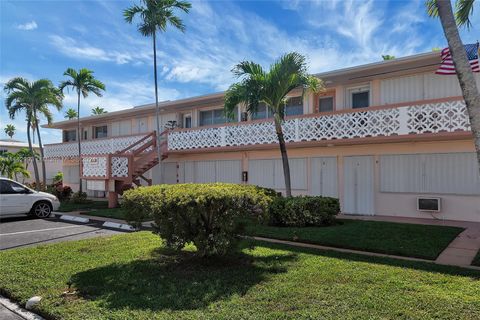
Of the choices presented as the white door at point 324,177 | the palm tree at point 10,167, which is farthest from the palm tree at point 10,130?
the white door at point 324,177

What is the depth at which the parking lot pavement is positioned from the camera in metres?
9.77

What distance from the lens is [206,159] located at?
19.4m

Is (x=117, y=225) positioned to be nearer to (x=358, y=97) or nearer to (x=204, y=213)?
(x=204, y=213)

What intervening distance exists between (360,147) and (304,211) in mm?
5104

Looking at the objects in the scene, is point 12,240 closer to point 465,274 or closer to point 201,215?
point 201,215

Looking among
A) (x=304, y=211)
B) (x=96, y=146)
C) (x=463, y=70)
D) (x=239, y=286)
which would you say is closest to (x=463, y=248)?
(x=304, y=211)

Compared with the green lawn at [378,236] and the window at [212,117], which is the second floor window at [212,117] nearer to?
the window at [212,117]

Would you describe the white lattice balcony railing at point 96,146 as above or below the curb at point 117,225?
above

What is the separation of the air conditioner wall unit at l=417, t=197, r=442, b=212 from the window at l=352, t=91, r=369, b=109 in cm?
429

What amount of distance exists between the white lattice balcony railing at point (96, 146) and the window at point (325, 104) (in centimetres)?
920

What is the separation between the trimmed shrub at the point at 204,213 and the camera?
5891 mm

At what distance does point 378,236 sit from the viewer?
358 inches

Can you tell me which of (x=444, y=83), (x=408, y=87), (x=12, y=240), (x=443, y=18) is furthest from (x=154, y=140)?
(x=443, y=18)

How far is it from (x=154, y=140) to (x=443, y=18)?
15.9m
